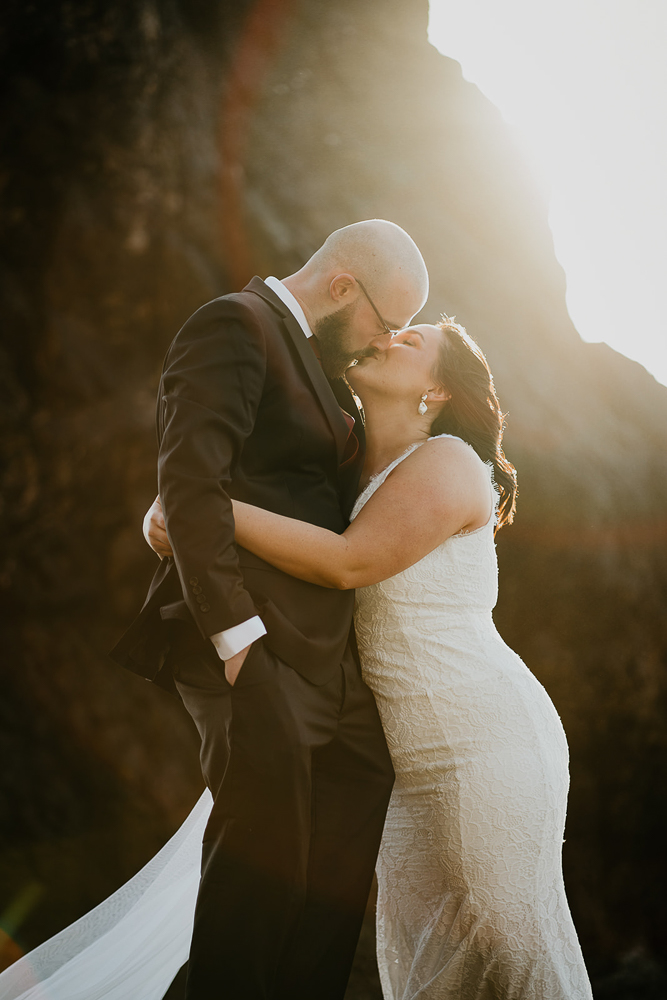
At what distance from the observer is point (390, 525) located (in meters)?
2.02

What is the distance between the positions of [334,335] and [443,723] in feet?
4.10

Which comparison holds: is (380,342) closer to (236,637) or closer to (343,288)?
(343,288)

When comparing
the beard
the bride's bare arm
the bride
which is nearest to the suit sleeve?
the bride's bare arm

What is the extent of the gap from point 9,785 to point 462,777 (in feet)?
14.3

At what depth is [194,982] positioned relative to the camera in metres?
1.79

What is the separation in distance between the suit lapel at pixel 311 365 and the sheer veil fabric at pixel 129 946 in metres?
1.56

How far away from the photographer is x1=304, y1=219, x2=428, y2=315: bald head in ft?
7.03

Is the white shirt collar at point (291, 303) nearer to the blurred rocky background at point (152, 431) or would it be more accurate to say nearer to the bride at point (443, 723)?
the bride at point (443, 723)

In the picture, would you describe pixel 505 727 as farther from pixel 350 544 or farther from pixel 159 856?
pixel 159 856

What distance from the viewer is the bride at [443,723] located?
2.07 meters

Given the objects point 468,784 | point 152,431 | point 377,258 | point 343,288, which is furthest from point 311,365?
point 152,431

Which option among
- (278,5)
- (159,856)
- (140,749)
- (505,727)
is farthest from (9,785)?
(278,5)

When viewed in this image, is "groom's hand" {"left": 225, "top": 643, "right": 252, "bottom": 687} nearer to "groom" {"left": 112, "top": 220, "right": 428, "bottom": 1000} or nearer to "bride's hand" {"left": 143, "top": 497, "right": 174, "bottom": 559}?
"groom" {"left": 112, "top": 220, "right": 428, "bottom": 1000}

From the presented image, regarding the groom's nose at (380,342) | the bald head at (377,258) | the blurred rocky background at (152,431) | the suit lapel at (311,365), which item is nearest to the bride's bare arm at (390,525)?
the suit lapel at (311,365)
